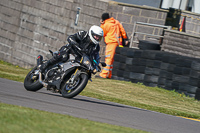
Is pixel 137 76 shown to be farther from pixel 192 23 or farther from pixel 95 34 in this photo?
pixel 95 34

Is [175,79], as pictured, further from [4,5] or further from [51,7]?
[4,5]

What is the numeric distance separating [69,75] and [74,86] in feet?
1.52

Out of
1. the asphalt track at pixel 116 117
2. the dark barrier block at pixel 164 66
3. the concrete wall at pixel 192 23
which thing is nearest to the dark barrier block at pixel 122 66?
the dark barrier block at pixel 164 66

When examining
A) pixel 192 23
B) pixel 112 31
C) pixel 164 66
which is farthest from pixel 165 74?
pixel 192 23

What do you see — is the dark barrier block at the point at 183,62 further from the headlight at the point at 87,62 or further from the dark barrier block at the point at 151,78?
the headlight at the point at 87,62

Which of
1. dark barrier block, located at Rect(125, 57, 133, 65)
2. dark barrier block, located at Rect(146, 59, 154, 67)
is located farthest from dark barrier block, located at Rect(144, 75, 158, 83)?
dark barrier block, located at Rect(125, 57, 133, 65)

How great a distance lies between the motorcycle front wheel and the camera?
8.33 metres

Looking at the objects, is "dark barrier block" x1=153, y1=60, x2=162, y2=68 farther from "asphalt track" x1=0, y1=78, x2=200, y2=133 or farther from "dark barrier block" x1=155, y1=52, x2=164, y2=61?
"asphalt track" x1=0, y1=78, x2=200, y2=133

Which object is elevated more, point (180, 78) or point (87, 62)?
point (87, 62)

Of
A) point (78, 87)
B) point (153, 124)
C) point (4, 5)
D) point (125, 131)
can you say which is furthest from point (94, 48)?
point (4, 5)

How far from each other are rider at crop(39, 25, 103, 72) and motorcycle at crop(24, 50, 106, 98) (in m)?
0.15

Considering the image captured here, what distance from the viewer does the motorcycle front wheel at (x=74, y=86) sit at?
8.33 meters

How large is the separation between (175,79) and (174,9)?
5.18 metres

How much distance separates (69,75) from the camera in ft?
29.3
